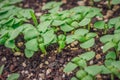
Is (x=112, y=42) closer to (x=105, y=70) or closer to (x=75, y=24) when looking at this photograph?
(x=105, y=70)

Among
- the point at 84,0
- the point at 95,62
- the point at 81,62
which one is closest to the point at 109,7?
the point at 84,0

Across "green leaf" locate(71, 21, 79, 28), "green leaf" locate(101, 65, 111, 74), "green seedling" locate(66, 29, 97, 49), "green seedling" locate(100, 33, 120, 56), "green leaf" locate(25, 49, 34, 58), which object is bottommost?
"green leaf" locate(25, 49, 34, 58)

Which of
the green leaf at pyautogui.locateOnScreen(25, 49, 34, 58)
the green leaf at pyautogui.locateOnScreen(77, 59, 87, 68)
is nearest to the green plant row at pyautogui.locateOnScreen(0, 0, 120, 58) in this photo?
the green leaf at pyautogui.locateOnScreen(25, 49, 34, 58)

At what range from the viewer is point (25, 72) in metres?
1.62

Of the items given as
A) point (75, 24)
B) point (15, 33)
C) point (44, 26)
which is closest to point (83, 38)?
point (75, 24)

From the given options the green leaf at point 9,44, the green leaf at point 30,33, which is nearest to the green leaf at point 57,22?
the green leaf at point 30,33

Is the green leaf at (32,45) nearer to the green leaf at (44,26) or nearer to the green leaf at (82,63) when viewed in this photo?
the green leaf at (44,26)

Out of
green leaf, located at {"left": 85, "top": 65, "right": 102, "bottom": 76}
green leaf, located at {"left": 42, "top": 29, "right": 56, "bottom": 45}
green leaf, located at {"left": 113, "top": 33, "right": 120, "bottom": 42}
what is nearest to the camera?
green leaf, located at {"left": 85, "top": 65, "right": 102, "bottom": 76}

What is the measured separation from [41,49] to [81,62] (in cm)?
33

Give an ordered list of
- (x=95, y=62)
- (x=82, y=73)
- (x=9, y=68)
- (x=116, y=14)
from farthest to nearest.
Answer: (x=116, y=14) < (x=9, y=68) < (x=95, y=62) < (x=82, y=73)

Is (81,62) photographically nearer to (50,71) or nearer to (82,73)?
(82,73)

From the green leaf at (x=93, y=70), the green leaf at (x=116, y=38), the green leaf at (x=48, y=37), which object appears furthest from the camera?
the green leaf at (x=48, y=37)

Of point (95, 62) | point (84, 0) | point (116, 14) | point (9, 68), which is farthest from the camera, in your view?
point (84, 0)

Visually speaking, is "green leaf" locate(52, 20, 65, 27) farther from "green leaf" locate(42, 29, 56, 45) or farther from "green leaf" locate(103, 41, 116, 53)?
"green leaf" locate(103, 41, 116, 53)
